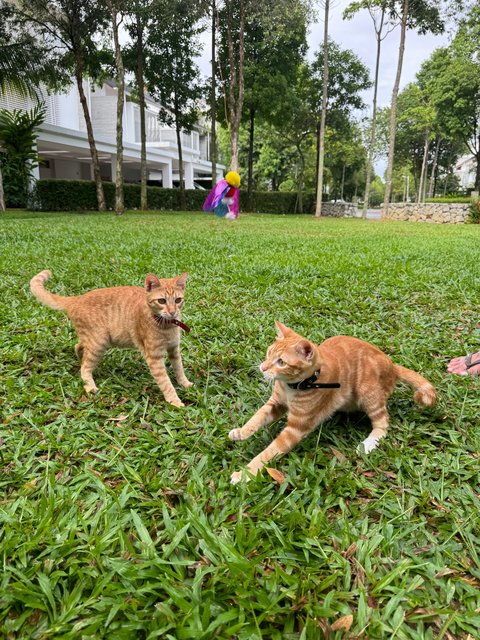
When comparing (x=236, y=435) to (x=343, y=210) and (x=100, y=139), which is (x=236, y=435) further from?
(x=343, y=210)

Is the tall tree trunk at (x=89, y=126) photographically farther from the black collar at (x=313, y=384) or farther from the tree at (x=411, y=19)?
the black collar at (x=313, y=384)

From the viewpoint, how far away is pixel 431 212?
84.9 feet

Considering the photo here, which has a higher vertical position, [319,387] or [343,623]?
[319,387]

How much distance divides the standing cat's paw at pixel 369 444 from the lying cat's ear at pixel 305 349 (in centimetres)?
60

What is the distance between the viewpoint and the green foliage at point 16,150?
1836cm

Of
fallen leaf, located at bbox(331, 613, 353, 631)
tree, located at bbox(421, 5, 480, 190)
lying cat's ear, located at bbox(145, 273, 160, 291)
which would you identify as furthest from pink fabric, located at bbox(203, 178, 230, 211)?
tree, located at bbox(421, 5, 480, 190)

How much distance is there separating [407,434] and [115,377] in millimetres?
2070

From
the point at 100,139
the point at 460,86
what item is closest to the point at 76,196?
the point at 100,139

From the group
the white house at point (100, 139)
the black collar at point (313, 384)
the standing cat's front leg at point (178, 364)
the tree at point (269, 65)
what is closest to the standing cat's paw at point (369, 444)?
the black collar at point (313, 384)

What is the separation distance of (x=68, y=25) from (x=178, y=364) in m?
19.8

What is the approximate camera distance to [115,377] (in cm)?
330

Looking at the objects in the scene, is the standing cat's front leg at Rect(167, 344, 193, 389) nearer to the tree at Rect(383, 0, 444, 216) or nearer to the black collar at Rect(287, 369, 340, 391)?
the black collar at Rect(287, 369, 340, 391)

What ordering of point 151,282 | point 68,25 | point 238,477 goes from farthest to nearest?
point 68,25
point 151,282
point 238,477

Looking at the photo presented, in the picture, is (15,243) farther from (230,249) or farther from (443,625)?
(443,625)
